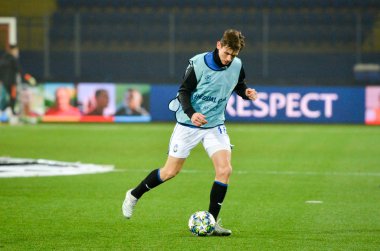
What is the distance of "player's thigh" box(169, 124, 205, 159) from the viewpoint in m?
8.98

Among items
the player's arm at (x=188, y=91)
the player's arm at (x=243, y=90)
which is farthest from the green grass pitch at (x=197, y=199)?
the player's arm at (x=243, y=90)

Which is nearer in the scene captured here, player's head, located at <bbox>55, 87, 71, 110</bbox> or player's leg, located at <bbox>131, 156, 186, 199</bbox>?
player's leg, located at <bbox>131, 156, 186, 199</bbox>

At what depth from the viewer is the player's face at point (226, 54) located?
855 centimetres

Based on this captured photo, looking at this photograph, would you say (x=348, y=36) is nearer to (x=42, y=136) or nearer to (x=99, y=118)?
(x=99, y=118)

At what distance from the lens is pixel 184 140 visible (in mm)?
9008

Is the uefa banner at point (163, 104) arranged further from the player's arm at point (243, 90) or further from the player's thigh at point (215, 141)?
the player's thigh at point (215, 141)

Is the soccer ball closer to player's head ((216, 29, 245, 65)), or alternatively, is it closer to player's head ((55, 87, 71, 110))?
player's head ((216, 29, 245, 65))

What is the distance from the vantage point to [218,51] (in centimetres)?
877

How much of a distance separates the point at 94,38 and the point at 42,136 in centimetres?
1042

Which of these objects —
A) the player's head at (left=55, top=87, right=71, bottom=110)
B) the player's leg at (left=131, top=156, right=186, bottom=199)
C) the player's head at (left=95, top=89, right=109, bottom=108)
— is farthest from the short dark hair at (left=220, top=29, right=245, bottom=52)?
the player's head at (left=55, top=87, right=71, bottom=110)

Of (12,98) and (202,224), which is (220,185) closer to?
(202,224)

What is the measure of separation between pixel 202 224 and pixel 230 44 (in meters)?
1.70

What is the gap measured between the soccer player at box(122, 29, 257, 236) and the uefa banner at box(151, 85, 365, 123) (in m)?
18.6

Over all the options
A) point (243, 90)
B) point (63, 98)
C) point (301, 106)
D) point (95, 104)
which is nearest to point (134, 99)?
point (95, 104)
